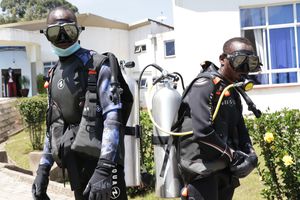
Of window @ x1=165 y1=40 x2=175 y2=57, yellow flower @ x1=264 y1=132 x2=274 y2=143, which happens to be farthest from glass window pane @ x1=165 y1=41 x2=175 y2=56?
yellow flower @ x1=264 y1=132 x2=274 y2=143

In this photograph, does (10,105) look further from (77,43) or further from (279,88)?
(77,43)

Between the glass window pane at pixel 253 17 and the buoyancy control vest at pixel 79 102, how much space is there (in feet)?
35.3

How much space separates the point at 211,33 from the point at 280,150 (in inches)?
361

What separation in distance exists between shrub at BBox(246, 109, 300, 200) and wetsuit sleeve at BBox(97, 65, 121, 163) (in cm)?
192

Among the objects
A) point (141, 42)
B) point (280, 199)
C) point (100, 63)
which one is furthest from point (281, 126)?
point (141, 42)

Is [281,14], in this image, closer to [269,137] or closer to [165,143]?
[269,137]

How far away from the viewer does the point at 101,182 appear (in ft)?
8.95

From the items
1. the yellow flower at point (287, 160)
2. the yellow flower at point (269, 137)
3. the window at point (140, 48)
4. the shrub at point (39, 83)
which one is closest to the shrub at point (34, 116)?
the yellow flower at point (269, 137)

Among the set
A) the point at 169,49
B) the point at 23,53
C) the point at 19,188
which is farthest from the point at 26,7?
the point at 19,188

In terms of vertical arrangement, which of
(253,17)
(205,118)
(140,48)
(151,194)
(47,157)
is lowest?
(151,194)

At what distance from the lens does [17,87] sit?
1264 inches

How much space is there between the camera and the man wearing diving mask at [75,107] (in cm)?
293

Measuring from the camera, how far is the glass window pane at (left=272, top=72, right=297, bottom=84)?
13320mm

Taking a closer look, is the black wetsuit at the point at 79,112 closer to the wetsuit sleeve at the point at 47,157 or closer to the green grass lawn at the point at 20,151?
the wetsuit sleeve at the point at 47,157
